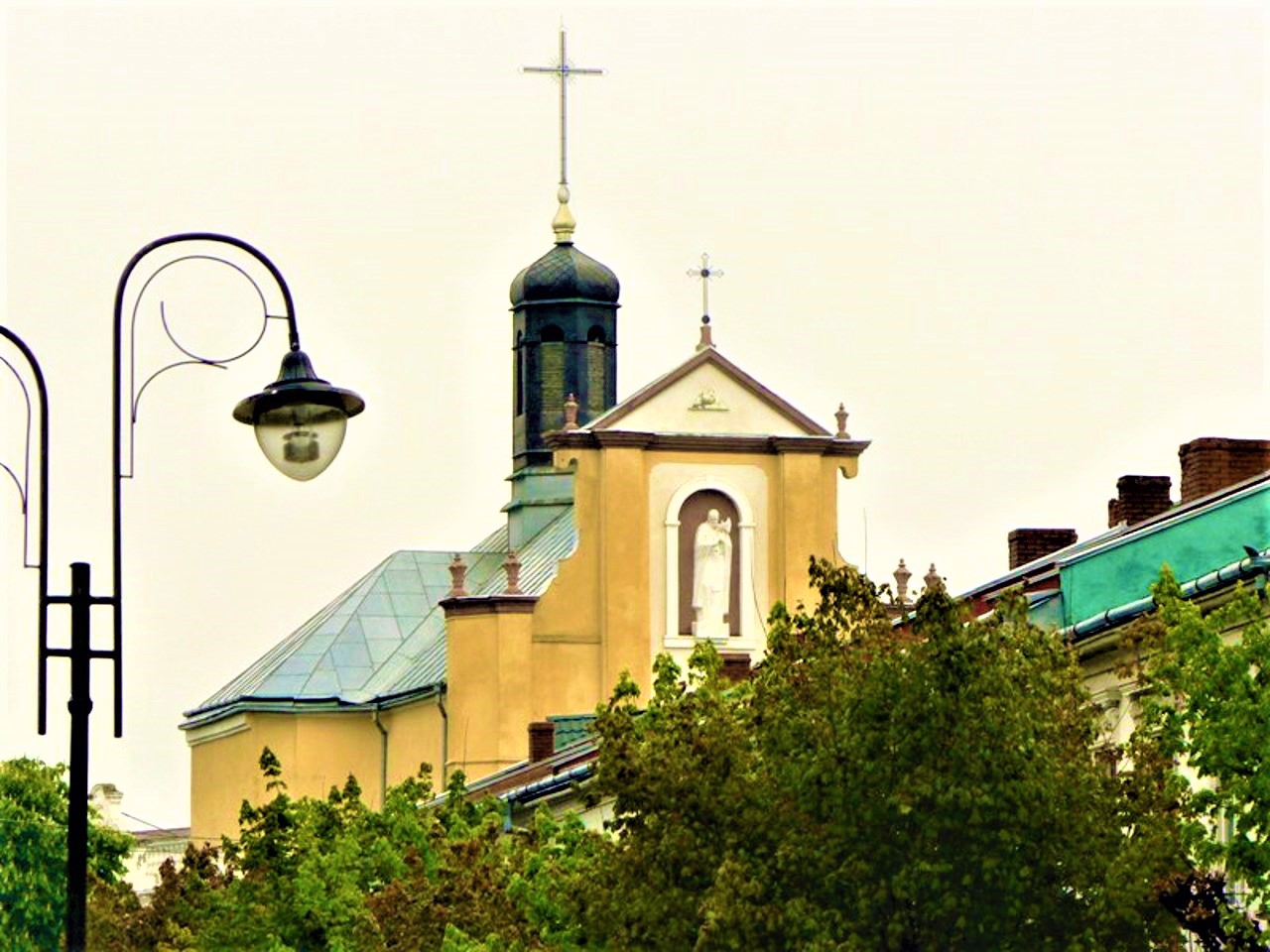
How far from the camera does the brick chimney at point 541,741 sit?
3844 inches

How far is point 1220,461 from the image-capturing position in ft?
223

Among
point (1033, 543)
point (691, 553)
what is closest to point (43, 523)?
point (1033, 543)

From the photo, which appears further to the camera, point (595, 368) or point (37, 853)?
point (595, 368)

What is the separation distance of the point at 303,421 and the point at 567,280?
9119 centimetres

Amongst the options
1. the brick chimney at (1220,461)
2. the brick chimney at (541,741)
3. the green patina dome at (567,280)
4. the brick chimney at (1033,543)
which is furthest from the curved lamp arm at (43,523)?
the green patina dome at (567,280)

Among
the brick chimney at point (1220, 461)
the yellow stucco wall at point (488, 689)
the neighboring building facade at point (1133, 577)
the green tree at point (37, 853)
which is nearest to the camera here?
the neighboring building facade at point (1133, 577)

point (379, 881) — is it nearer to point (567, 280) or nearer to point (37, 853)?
point (37, 853)

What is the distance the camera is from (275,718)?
12100cm

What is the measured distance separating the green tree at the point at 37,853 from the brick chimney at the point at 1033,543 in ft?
53.3

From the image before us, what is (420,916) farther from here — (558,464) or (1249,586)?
(558,464)

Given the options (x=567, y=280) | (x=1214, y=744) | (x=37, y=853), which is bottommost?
(x=1214, y=744)

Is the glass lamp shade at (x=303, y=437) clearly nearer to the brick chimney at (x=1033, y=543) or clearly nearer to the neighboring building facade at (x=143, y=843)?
the brick chimney at (x=1033, y=543)

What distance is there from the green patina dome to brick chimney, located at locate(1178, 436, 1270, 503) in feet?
181

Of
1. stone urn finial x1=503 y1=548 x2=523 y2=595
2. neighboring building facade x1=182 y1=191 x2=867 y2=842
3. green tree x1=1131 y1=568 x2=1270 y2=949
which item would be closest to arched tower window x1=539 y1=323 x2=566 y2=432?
neighboring building facade x1=182 y1=191 x2=867 y2=842
